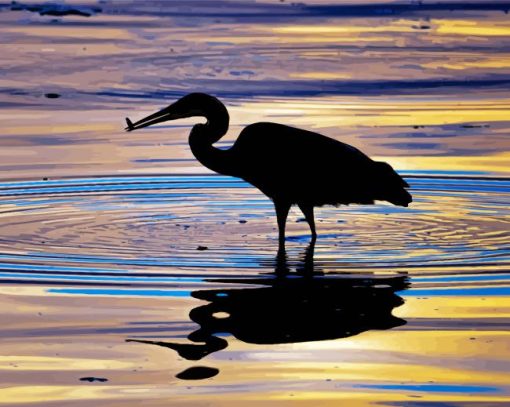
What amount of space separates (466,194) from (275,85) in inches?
266

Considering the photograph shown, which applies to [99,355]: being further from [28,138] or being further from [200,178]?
[28,138]

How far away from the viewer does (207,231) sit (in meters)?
12.9

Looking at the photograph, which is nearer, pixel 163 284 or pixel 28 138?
pixel 163 284

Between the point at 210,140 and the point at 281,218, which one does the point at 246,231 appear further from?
the point at 210,140

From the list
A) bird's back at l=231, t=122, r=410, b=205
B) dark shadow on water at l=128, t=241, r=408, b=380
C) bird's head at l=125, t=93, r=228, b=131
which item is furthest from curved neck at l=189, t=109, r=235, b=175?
dark shadow on water at l=128, t=241, r=408, b=380

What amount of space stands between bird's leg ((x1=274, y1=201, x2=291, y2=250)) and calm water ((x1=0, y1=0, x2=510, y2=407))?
0.16 metres

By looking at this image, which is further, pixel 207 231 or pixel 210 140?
pixel 210 140

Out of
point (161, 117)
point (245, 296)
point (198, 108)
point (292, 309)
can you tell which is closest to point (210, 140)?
point (198, 108)

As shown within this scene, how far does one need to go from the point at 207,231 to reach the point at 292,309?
3.09 metres

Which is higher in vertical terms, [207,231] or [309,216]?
[309,216]

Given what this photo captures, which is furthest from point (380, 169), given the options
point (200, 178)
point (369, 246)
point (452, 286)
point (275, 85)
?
point (275, 85)

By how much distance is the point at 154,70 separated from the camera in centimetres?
2189

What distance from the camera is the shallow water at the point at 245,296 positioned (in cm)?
816

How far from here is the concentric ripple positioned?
11.2 m
